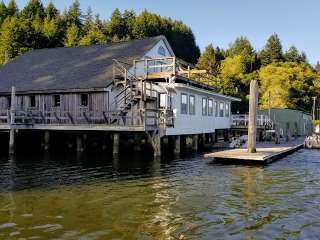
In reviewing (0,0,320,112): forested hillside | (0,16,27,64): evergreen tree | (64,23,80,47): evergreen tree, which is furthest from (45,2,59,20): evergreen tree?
(0,16,27,64): evergreen tree

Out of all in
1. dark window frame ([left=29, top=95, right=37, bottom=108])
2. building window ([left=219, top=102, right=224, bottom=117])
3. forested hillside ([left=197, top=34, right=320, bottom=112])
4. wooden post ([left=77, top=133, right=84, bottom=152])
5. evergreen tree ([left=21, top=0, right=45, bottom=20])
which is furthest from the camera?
evergreen tree ([left=21, top=0, right=45, bottom=20])

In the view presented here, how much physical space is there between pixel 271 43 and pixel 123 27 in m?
40.3

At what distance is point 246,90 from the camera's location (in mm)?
82750

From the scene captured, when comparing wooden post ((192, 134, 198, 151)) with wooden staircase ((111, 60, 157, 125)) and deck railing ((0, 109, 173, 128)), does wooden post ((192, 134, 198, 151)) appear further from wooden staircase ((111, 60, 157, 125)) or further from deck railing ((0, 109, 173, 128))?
wooden staircase ((111, 60, 157, 125))

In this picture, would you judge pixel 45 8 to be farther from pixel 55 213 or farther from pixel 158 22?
pixel 55 213

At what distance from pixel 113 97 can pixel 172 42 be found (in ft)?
230

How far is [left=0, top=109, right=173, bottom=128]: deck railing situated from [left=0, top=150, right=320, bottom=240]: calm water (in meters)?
4.07

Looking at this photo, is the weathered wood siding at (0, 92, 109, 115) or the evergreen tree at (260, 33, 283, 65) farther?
the evergreen tree at (260, 33, 283, 65)

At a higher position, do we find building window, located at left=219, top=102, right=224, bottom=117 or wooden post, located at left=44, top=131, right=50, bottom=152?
building window, located at left=219, top=102, right=224, bottom=117

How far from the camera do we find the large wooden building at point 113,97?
2523cm

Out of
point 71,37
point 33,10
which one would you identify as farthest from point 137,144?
point 33,10

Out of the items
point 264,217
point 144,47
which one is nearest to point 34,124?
point 144,47

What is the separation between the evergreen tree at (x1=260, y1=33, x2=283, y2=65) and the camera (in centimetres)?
10181

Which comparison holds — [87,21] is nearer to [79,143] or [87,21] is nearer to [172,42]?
[172,42]
